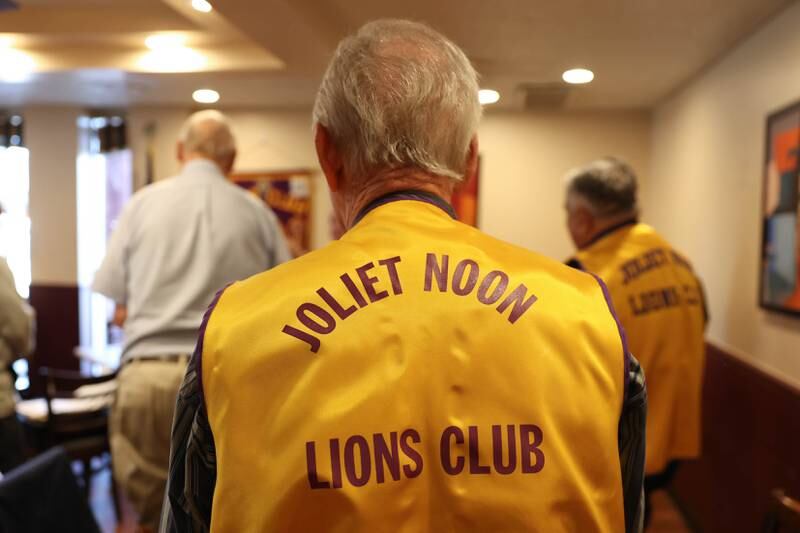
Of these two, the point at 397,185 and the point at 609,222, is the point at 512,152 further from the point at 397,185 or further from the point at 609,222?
the point at 397,185

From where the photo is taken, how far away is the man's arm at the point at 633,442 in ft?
2.80

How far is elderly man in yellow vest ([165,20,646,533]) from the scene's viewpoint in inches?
29.6

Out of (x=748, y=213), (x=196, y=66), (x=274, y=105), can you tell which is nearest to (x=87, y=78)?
(x=196, y=66)

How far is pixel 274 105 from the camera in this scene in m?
5.40

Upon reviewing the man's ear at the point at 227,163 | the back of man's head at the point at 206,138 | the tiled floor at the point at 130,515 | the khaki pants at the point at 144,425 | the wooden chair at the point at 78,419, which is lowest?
the tiled floor at the point at 130,515

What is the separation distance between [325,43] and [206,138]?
1.27 m

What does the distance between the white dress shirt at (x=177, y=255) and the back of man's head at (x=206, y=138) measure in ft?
0.25

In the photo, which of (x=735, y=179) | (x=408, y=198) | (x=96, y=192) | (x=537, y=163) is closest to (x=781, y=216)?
(x=735, y=179)

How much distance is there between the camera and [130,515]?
4.01 meters

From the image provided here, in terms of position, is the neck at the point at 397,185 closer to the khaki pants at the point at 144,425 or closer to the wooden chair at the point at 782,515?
the wooden chair at the point at 782,515

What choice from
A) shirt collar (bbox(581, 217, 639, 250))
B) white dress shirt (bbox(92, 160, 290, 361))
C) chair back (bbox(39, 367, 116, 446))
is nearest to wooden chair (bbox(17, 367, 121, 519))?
chair back (bbox(39, 367, 116, 446))

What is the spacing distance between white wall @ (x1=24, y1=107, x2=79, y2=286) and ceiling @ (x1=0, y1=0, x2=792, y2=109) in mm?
271

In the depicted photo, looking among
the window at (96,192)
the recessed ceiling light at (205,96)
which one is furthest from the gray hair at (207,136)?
the window at (96,192)

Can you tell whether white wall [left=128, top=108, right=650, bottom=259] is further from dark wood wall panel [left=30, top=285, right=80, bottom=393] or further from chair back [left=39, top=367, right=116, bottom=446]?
chair back [left=39, top=367, right=116, bottom=446]
